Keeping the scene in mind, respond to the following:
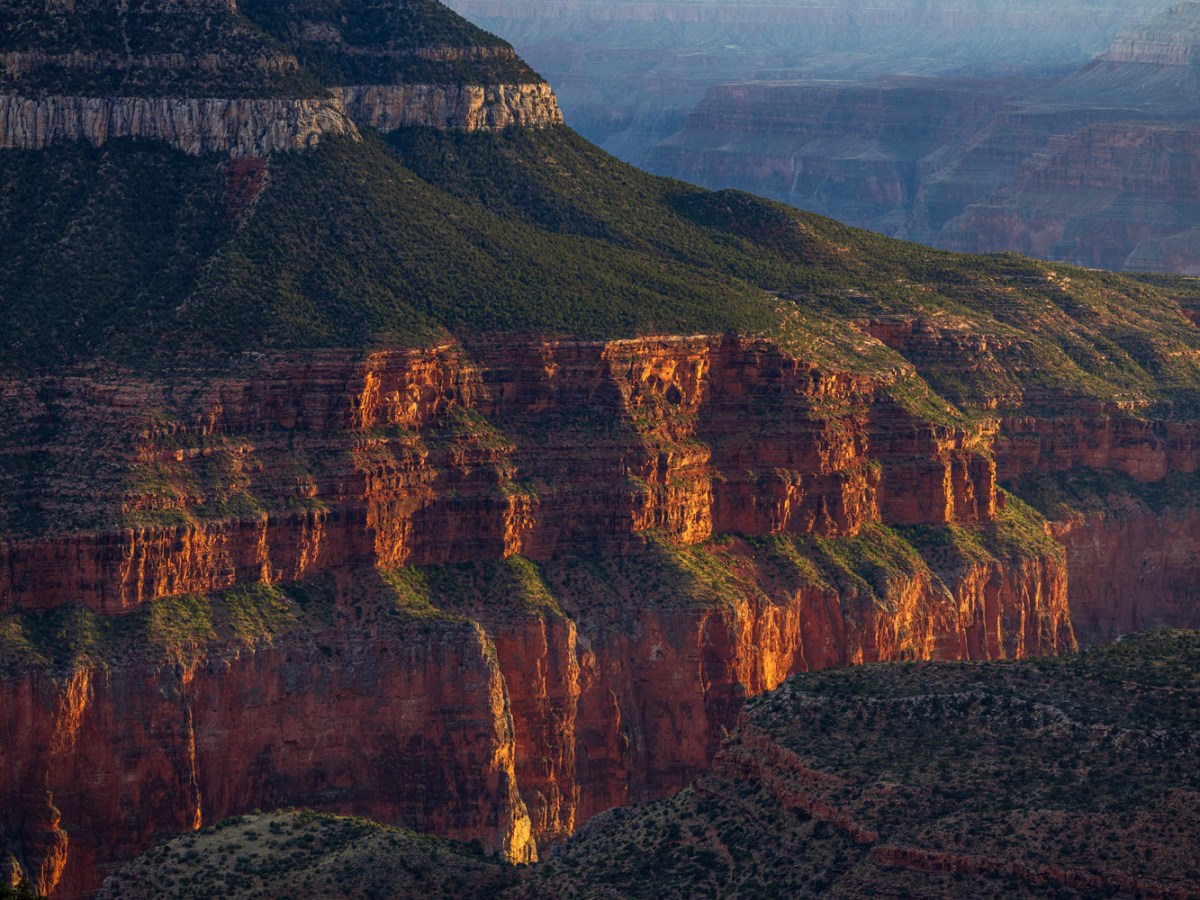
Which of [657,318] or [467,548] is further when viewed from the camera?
[657,318]

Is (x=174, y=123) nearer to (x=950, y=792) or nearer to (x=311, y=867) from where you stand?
(x=311, y=867)

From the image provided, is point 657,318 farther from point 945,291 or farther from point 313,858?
point 313,858

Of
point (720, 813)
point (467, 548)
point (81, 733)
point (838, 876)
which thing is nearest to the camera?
point (838, 876)

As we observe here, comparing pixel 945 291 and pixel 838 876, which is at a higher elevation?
pixel 945 291

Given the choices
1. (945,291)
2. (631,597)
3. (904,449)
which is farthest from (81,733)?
(945,291)

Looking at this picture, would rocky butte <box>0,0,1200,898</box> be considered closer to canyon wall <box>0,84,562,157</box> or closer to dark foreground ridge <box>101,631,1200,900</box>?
canyon wall <box>0,84,562,157</box>

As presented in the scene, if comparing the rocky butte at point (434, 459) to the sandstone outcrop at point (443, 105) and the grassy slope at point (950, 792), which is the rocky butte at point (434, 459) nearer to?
the sandstone outcrop at point (443, 105)

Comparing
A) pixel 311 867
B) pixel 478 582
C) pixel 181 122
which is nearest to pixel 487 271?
pixel 181 122
